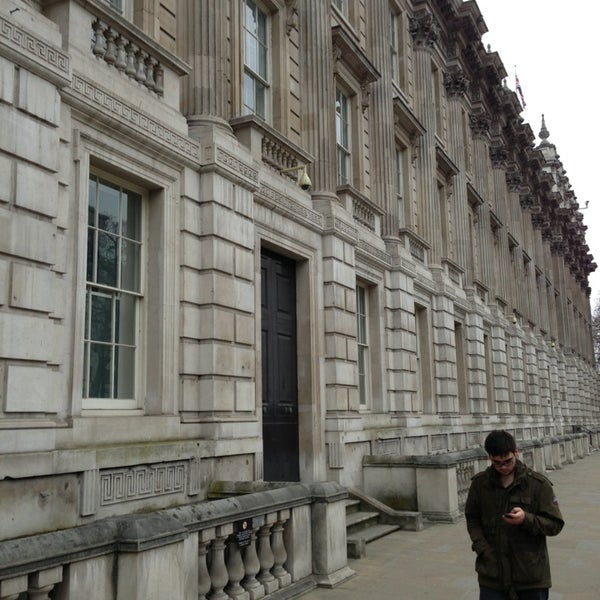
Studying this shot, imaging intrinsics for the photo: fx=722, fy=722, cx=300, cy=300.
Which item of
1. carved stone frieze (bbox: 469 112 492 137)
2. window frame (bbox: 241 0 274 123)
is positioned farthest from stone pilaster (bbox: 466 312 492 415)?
window frame (bbox: 241 0 274 123)

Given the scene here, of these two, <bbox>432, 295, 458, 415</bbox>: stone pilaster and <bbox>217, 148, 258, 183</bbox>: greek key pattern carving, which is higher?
<bbox>217, 148, 258, 183</bbox>: greek key pattern carving

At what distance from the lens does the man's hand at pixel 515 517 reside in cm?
448

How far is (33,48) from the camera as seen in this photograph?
23.0 feet

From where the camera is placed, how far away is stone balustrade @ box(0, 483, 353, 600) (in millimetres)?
4852

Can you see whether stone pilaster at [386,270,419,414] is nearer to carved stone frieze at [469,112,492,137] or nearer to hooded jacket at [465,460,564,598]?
hooded jacket at [465,460,564,598]

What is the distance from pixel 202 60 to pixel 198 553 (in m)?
6.75

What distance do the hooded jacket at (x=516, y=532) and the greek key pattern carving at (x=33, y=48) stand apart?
5643 millimetres

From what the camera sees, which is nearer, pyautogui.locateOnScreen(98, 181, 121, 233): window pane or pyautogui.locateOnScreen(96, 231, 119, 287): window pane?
pyautogui.locateOnScreen(96, 231, 119, 287): window pane

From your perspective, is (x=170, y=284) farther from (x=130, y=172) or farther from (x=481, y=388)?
(x=481, y=388)

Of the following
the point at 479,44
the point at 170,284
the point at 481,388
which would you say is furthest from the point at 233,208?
the point at 479,44

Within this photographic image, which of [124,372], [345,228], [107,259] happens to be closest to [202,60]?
[107,259]

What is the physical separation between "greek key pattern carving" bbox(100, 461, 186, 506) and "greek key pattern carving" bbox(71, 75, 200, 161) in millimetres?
3977

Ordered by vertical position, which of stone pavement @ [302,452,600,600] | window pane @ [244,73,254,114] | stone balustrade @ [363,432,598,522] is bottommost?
stone pavement @ [302,452,600,600]

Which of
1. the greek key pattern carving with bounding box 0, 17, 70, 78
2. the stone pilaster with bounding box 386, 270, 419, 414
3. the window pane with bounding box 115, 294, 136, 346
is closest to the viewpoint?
the greek key pattern carving with bounding box 0, 17, 70, 78
